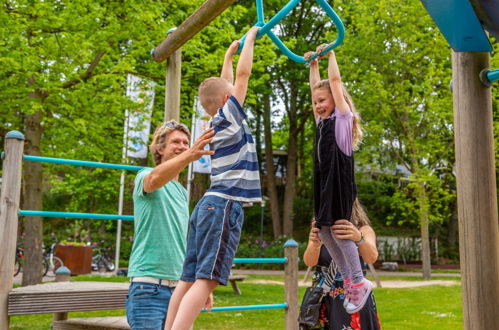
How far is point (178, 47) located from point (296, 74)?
17.1 metres

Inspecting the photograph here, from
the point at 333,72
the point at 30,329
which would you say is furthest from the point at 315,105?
the point at 30,329

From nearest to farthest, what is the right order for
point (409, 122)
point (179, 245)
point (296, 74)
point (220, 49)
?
point (179, 245) < point (220, 49) < point (409, 122) < point (296, 74)

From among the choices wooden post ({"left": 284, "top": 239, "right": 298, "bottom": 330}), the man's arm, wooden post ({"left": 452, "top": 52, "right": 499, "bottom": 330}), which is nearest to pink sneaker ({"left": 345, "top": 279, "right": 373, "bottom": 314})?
wooden post ({"left": 452, "top": 52, "right": 499, "bottom": 330})

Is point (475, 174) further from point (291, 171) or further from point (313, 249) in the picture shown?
point (291, 171)

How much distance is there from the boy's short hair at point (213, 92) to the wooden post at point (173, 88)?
5.49 ft

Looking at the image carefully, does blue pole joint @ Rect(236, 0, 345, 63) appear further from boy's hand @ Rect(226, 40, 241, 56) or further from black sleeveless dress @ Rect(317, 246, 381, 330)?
black sleeveless dress @ Rect(317, 246, 381, 330)

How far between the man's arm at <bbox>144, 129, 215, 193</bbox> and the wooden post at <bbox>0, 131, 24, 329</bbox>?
5.59ft

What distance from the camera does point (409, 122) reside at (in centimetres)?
1652

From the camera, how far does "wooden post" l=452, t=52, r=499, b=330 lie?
2283 mm

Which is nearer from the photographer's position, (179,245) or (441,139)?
(179,245)

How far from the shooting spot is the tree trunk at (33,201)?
33.2ft

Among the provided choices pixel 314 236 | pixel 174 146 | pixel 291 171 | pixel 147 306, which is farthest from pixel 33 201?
pixel 291 171

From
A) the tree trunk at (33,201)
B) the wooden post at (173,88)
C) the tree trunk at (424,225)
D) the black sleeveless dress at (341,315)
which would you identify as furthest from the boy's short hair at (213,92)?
the tree trunk at (424,225)

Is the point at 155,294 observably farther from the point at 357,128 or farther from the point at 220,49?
the point at 220,49
